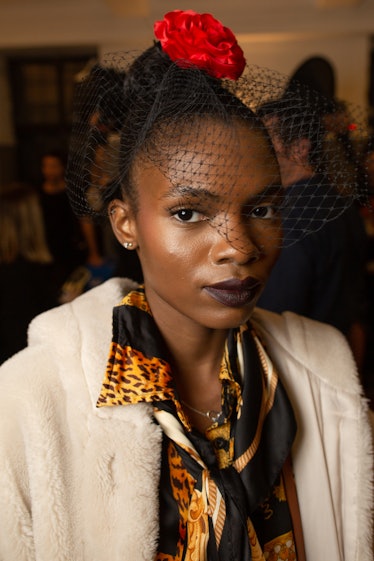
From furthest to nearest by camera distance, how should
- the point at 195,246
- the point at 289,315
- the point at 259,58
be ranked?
the point at 259,58, the point at 289,315, the point at 195,246

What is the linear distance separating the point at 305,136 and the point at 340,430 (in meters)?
0.57

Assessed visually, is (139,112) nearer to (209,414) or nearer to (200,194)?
(200,194)

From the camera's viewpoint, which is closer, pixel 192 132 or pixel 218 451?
pixel 192 132

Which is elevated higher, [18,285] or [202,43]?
[202,43]

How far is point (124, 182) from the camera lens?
91 cm

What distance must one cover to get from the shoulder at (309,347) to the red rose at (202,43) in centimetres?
52

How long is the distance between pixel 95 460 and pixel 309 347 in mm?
490

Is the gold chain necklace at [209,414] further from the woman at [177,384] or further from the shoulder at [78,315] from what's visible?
the shoulder at [78,315]

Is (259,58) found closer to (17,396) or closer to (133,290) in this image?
(133,290)

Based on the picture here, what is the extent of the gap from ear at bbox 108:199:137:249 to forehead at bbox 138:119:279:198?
4.4 inches

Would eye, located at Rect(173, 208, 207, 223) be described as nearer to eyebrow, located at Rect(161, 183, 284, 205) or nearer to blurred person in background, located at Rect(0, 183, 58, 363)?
eyebrow, located at Rect(161, 183, 284, 205)

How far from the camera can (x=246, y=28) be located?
435 cm

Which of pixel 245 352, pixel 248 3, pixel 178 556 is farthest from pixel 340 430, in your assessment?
pixel 248 3

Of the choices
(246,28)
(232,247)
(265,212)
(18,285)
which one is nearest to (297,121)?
(265,212)
